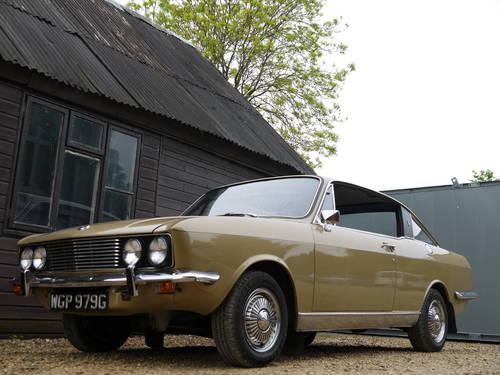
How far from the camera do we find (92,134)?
8.41 m

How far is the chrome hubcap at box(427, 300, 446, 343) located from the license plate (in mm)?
3956

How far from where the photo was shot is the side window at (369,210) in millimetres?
6477

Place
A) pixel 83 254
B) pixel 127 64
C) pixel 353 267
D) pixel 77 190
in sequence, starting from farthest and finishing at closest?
pixel 127 64 < pixel 77 190 < pixel 353 267 < pixel 83 254

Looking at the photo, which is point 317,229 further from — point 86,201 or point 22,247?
point 86,201

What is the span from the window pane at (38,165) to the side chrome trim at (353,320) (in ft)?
13.4

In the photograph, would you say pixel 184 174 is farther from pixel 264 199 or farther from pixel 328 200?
pixel 328 200

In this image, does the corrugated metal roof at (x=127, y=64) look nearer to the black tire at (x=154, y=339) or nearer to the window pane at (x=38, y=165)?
the window pane at (x=38, y=165)

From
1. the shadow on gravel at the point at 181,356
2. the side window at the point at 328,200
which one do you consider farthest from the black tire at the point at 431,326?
the side window at the point at 328,200

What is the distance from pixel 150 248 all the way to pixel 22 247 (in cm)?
157

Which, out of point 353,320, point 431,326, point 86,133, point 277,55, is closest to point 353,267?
point 353,320

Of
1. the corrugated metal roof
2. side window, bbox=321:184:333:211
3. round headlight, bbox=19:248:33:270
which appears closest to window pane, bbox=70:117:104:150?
the corrugated metal roof

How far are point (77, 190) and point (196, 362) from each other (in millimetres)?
4011

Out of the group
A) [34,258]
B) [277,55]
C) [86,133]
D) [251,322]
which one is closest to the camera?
[251,322]

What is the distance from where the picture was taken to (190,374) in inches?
161
